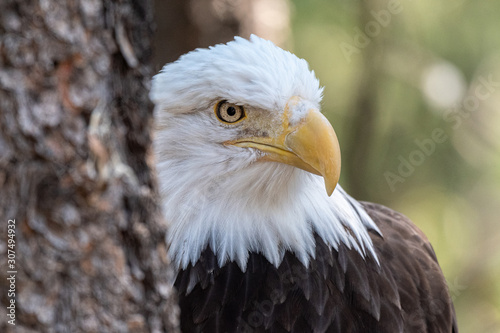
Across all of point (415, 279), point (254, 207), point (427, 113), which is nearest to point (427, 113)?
point (427, 113)

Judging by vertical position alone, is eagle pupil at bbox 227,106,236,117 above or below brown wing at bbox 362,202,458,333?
above

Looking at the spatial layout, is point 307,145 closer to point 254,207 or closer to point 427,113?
point 254,207

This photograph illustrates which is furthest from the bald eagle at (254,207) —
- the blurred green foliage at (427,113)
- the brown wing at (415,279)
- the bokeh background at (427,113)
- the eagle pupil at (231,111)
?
the blurred green foliage at (427,113)

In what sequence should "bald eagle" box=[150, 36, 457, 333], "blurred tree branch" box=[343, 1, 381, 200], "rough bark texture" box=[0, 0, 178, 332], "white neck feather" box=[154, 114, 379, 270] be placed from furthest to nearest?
"blurred tree branch" box=[343, 1, 381, 200], "white neck feather" box=[154, 114, 379, 270], "bald eagle" box=[150, 36, 457, 333], "rough bark texture" box=[0, 0, 178, 332]

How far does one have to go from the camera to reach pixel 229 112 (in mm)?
2291

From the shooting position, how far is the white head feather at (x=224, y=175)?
88.7 inches

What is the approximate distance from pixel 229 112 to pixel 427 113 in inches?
161

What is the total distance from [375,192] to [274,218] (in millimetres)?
4288

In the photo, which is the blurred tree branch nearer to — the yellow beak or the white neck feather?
the white neck feather

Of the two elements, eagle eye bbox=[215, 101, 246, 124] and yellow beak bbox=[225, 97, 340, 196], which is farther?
eagle eye bbox=[215, 101, 246, 124]

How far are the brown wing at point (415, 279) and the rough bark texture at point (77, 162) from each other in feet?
5.11

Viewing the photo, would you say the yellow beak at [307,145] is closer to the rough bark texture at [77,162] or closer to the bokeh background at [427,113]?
the rough bark texture at [77,162]

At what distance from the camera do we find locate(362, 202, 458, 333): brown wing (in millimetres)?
2568

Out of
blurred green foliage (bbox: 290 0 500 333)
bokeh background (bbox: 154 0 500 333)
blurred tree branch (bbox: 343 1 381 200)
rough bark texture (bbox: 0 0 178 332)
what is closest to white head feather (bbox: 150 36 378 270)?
rough bark texture (bbox: 0 0 178 332)
